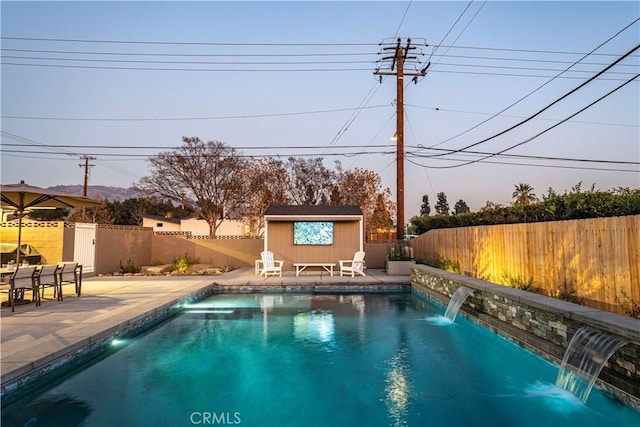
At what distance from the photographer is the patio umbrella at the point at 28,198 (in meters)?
6.50

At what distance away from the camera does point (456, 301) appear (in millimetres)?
7285

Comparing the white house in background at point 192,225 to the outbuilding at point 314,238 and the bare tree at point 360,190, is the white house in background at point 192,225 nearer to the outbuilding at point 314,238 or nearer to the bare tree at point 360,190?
the bare tree at point 360,190

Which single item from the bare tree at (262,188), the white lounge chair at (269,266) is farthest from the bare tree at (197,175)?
the white lounge chair at (269,266)

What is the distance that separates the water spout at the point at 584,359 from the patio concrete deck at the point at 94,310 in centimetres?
562

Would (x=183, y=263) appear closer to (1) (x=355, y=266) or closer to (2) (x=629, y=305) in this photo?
(1) (x=355, y=266)

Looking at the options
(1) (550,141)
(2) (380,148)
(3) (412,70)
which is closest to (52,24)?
(3) (412,70)

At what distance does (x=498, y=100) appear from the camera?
43.9 feet

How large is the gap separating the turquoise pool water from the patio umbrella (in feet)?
11.6

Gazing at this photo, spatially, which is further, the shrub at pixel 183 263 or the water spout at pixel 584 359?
the shrub at pixel 183 263

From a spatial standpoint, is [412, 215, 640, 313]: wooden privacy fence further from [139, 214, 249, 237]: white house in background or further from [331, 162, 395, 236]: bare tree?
[139, 214, 249, 237]: white house in background

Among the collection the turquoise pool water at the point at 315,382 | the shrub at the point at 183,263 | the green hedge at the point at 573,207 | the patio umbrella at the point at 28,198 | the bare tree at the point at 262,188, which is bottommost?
the turquoise pool water at the point at 315,382

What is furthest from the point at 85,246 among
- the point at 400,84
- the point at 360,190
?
the point at 360,190

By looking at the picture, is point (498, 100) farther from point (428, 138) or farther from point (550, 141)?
point (550, 141)

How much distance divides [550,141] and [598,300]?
14031 mm
